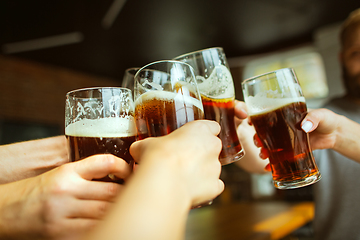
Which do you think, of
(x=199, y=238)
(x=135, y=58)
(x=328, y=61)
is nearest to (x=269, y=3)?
(x=328, y=61)

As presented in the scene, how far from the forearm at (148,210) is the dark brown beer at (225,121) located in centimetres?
51

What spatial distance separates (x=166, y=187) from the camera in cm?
40

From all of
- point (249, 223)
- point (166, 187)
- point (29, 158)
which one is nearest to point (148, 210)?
point (166, 187)

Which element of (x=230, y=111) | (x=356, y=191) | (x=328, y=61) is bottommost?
(x=356, y=191)

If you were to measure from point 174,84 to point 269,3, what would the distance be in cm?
445

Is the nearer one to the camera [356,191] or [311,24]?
[356,191]

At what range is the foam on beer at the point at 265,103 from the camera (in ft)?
2.95

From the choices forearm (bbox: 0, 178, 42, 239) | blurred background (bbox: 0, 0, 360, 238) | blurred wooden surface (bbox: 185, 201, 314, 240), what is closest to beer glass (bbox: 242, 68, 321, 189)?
forearm (bbox: 0, 178, 42, 239)

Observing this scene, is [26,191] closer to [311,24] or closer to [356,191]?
[356,191]

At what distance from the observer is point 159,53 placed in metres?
6.01

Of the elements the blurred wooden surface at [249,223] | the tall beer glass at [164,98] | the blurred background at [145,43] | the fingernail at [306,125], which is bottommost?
the blurred wooden surface at [249,223]

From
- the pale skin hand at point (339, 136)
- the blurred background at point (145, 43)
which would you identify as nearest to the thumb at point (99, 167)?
the pale skin hand at point (339, 136)

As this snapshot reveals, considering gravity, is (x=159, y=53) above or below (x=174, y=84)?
above

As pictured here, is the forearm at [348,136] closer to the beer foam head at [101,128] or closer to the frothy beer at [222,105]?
the frothy beer at [222,105]
